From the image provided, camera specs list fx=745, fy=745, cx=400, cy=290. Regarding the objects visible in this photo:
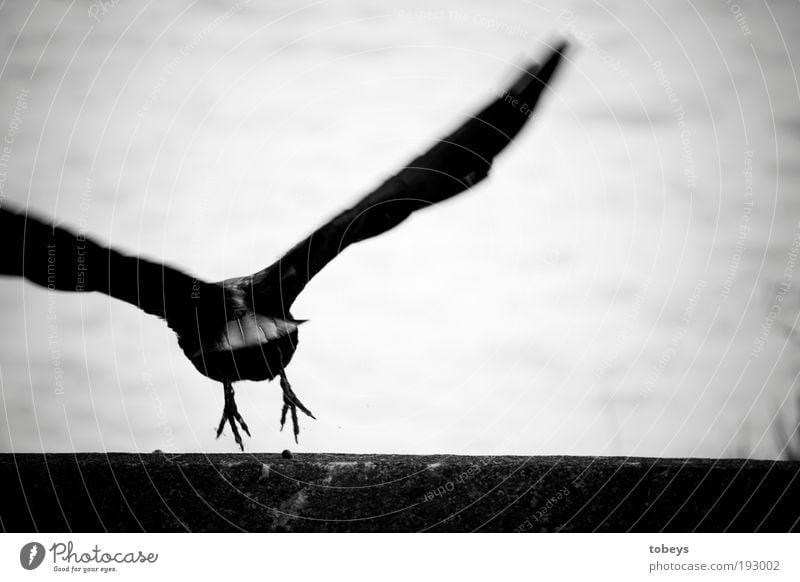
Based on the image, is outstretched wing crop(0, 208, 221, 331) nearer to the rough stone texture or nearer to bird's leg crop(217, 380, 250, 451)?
bird's leg crop(217, 380, 250, 451)

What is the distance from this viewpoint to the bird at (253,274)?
428cm

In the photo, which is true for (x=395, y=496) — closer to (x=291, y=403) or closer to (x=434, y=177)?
(x=291, y=403)

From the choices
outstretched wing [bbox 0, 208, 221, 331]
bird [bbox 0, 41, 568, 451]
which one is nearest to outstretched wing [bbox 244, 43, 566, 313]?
bird [bbox 0, 41, 568, 451]

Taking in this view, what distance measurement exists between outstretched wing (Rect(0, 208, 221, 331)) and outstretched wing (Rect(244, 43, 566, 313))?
66 cm

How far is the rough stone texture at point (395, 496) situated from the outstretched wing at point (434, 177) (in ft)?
6.48

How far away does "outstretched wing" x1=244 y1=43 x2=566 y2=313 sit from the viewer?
169 inches

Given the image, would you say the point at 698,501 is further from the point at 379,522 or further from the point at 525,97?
the point at 525,97
